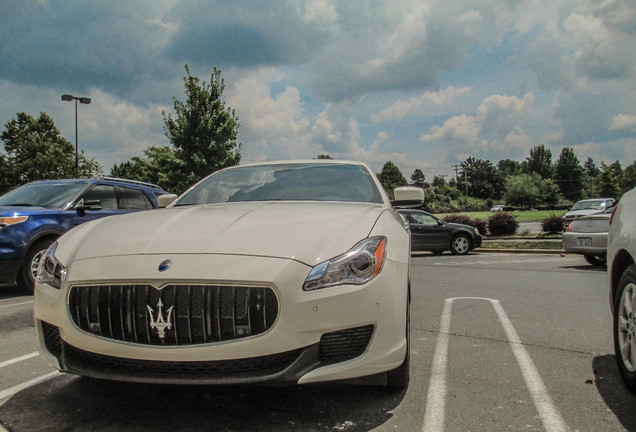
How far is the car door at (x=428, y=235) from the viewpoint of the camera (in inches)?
600

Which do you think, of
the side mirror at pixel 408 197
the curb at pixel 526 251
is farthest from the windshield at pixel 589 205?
the side mirror at pixel 408 197

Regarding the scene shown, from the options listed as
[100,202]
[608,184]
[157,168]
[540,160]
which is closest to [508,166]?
[540,160]

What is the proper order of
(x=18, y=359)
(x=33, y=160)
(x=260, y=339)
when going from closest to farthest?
(x=260, y=339)
(x=18, y=359)
(x=33, y=160)

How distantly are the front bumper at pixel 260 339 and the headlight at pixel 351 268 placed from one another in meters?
0.04

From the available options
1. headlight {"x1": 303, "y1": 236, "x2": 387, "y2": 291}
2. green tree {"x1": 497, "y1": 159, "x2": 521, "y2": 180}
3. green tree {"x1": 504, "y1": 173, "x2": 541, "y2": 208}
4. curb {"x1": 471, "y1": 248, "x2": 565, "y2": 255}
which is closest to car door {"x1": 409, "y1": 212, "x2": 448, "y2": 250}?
curb {"x1": 471, "y1": 248, "x2": 565, "y2": 255}

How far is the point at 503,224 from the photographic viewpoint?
72.6 feet

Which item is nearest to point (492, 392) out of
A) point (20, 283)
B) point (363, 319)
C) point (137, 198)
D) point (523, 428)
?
point (523, 428)

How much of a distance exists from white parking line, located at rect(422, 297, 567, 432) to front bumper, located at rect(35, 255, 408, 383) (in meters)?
0.35

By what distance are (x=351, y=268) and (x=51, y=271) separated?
1657 millimetres

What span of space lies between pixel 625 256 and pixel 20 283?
288 inches

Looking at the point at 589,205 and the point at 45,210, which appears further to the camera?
the point at 589,205

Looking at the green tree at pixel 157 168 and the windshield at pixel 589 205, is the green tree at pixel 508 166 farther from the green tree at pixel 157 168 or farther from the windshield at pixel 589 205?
the windshield at pixel 589 205

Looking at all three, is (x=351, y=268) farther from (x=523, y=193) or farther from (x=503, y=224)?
(x=523, y=193)

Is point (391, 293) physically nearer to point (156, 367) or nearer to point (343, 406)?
point (343, 406)
